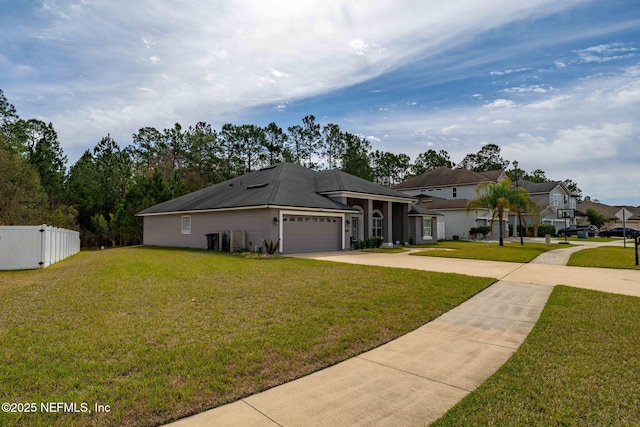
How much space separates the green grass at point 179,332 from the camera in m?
3.40

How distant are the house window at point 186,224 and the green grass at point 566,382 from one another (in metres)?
21.8

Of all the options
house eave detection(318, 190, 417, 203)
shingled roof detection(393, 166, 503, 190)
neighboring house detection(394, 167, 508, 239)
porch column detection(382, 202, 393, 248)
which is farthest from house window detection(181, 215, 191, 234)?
shingled roof detection(393, 166, 503, 190)

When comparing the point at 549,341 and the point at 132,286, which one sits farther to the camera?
the point at 132,286

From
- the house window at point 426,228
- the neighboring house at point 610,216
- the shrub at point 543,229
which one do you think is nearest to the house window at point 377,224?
the house window at point 426,228

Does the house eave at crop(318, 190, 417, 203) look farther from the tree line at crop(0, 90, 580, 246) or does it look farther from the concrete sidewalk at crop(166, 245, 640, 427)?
the tree line at crop(0, 90, 580, 246)

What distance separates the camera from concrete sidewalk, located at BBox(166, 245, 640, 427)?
313 cm

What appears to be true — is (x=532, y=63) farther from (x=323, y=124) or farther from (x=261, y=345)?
(x=323, y=124)

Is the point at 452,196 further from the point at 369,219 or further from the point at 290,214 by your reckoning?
the point at 290,214

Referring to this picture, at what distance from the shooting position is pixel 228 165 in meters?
49.4

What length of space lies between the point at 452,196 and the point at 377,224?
20851 millimetres

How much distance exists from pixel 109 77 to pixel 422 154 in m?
63.9

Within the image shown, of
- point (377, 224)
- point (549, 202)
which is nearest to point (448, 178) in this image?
point (549, 202)

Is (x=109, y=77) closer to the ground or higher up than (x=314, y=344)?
higher up

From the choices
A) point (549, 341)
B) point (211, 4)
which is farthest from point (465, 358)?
point (211, 4)
